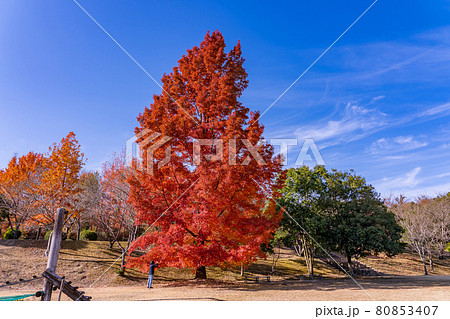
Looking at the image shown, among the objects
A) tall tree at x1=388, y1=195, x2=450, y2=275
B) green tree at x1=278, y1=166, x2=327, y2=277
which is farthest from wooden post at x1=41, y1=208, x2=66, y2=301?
tall tree at x1=388, y1=195, x2=450, y2=275

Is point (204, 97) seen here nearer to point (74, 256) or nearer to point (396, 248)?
point (74, 256)

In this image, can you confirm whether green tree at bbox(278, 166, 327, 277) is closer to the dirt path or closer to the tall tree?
the dirt path

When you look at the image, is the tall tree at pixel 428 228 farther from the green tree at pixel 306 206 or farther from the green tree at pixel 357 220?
the green tree at pixel 306 206

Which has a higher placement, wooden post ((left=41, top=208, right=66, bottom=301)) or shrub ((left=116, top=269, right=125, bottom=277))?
wooden post ((left=41, top=208, right=66, bottom=301))

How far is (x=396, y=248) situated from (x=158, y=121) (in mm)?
21539

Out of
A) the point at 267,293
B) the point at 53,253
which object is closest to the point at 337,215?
the point at 267,293

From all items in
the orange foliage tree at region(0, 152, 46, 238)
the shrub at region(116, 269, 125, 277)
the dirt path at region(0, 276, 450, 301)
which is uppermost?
the orange foliage tree at region(0, 152, 46, 238)

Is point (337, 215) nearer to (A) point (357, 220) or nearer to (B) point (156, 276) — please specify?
(A) point (357, 220)

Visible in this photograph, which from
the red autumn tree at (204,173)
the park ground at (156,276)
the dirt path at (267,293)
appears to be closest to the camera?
the dirt path at (267,293)

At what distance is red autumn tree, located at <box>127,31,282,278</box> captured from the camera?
13.9m

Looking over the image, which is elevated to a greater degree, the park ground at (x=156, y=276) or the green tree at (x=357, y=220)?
the green tree at (x=357, y=220)

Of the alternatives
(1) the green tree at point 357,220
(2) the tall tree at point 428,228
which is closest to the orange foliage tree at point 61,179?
(1) the green tree at point 357,220

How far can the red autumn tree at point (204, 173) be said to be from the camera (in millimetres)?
13891

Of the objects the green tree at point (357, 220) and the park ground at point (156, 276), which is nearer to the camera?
the park ground at point (156, 276)
